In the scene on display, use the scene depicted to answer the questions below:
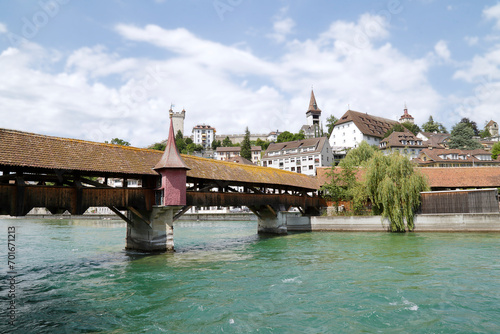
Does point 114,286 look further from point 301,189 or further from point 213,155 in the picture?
point 213,155

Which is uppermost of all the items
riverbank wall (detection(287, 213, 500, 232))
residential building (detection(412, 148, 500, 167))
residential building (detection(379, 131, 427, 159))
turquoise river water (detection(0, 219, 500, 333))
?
residential building (detection(379, 131, 427, 159))

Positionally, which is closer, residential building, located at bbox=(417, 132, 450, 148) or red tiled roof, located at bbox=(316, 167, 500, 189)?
red tiled roof, located at bbox=(316, 167, 500, 189)

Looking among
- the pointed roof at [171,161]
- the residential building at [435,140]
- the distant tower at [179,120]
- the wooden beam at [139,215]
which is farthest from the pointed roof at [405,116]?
the wooden beam at [139,215]

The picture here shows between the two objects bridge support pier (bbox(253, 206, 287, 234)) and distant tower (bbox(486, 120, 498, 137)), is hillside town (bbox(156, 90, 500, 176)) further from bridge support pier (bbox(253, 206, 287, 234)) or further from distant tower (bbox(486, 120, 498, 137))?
bridge support pier (bbox(253, 206, 287, 234))

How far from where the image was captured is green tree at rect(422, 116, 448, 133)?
96.4 m

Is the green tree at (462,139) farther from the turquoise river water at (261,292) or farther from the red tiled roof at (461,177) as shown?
the turquoise river water at (261,292)

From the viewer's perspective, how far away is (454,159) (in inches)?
2386

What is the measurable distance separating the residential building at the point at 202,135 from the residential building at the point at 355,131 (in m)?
59.1

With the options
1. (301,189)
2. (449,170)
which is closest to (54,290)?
(301,189)

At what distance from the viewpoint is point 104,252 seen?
19.4 meters

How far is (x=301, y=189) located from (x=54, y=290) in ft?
74.1

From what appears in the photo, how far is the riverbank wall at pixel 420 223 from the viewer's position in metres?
25.0

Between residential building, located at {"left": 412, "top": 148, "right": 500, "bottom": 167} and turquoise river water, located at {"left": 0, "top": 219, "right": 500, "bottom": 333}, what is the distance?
151 ft

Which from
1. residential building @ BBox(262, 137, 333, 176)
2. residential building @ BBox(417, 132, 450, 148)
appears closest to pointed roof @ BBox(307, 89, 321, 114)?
residential building @ BBox(417, 132, 450, 148)
